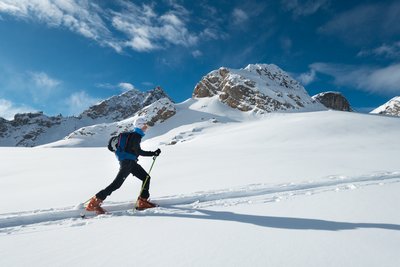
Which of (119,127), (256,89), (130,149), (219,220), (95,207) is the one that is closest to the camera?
(219,220)

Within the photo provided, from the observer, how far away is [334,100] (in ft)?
546

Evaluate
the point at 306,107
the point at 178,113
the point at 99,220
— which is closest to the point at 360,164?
the point at 99,220

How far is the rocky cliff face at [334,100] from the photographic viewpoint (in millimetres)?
165837

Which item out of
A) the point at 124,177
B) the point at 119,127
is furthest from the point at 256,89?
the point at 124,177

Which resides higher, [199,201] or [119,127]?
[119,127]

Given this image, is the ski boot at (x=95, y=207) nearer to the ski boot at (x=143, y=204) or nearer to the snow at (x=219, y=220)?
the snow at (x=219, y=220)

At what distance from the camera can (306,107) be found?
116m

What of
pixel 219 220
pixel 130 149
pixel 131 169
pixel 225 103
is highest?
pixel 225 103

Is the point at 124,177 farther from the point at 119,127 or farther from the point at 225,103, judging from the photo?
the point at 225,103

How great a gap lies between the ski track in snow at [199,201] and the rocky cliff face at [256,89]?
99197 millimetres

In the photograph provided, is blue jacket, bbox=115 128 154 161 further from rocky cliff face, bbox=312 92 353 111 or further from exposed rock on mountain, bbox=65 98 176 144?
rocky cliff face, bbox=312 92 353 111

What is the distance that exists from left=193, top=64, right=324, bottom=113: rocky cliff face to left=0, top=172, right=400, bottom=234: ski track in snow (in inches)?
3905

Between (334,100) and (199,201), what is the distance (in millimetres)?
178206

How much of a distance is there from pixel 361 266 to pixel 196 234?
2061 millimetres
